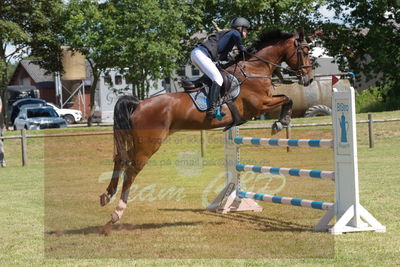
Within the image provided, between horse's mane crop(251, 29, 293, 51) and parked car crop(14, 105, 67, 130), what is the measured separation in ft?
85.1

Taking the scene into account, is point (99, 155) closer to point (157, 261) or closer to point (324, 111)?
point (324, 111)

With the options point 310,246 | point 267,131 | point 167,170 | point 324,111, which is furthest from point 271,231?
point 324,111

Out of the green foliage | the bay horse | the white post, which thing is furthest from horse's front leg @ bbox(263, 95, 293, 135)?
the green foliage

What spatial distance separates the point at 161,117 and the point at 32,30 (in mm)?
30112

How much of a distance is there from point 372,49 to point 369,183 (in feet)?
73.0

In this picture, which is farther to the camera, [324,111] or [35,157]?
[324,111]

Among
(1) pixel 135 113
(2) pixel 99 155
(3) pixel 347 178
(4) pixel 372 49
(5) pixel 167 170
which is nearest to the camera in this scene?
(3) pixel 347 178

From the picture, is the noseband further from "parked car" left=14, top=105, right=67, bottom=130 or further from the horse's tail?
Answer: "parked car" left=14, top=105, right=67, bottom=130

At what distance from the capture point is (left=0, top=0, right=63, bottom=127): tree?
113 ft

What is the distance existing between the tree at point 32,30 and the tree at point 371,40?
14891mm

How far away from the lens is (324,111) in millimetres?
31094

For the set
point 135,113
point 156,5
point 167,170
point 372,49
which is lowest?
point 167,170

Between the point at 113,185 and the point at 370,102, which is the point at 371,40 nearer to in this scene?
the point at 370,102

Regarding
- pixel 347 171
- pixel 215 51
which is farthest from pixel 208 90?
pixel 347 171
